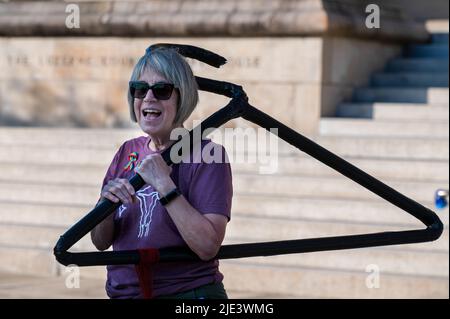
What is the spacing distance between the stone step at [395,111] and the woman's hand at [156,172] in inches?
305

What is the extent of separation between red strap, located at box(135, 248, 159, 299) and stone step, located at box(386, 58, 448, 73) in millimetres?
9195

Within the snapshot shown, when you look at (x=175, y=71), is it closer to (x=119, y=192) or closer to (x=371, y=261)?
(x=119, y=192)

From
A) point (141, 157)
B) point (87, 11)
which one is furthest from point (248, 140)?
point (141, 157)

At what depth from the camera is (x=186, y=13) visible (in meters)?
11.8

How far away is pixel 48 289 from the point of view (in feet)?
29.7

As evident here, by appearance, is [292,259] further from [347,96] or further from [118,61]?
[118,61]

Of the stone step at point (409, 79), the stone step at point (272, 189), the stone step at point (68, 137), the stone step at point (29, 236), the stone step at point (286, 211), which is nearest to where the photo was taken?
the stone step at point (286, 211)

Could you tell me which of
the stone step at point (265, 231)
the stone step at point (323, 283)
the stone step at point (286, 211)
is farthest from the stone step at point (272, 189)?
the stone step at point (323, 283)

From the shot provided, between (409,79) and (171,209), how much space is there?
8910mm

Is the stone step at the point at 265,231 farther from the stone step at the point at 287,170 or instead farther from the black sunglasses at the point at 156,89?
the black sunglasses at the point at 156,89

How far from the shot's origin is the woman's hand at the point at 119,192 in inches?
123

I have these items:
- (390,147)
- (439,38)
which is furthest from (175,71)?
(439,38)

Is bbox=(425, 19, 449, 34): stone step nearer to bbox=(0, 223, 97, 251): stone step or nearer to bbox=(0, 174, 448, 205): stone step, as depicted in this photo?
bbox=(0, 174, 448, 205): stone step

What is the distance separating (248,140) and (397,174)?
4.81 ft
